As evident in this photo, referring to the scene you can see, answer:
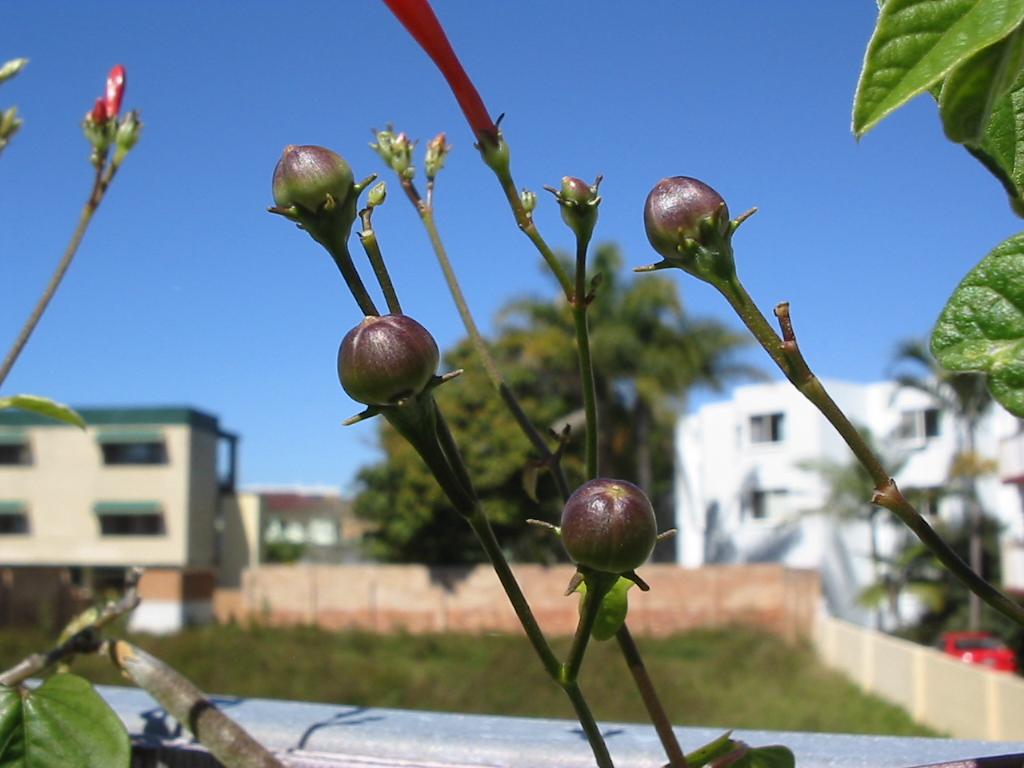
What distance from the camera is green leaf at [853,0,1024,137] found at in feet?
0.66

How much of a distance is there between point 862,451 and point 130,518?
75.7 ft

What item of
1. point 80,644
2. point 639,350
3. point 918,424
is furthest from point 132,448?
point 80,644

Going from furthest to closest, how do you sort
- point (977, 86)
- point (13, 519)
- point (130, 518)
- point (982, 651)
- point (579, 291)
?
point (130, 518) < point (13, 519) < point (982, 651) < point (579, 291) < point (977, 86)

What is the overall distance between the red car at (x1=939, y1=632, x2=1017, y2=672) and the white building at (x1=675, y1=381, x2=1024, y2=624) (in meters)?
3.31

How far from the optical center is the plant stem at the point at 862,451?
10.5 inches

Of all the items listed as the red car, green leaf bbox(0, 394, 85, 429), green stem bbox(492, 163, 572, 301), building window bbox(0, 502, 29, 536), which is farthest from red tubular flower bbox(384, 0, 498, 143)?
building window bbox(0, 502, 29, 536)

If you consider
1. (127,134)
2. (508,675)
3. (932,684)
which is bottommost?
(508,675)

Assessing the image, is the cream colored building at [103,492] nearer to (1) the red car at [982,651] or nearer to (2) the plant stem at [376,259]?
(1) the red car at [982,651]

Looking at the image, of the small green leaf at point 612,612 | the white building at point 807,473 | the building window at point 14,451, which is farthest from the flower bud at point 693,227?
the building window at point 14,451

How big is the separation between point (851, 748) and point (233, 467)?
24412 mm

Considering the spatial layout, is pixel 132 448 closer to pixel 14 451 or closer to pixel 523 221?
pixel 14 451

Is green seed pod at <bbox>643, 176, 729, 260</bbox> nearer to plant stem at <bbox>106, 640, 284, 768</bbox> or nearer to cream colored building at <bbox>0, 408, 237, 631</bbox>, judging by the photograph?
plant stem at <bbox>106, 640, 284, 768</bbox>

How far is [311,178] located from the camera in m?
0.31

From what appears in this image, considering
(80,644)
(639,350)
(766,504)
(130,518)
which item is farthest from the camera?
(130,518)
